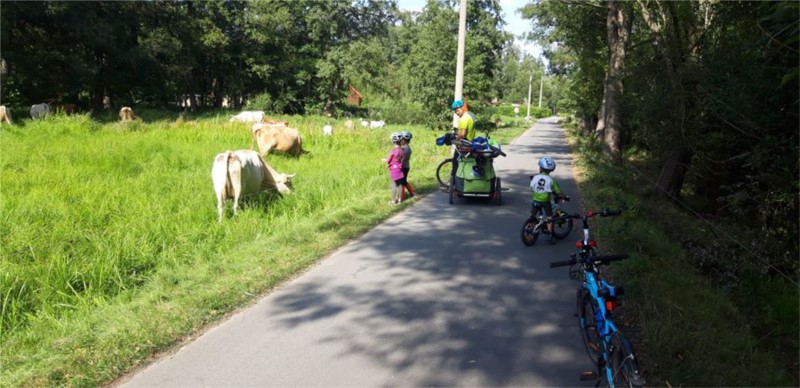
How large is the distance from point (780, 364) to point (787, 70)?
4.00 meters

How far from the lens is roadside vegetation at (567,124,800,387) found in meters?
3.91

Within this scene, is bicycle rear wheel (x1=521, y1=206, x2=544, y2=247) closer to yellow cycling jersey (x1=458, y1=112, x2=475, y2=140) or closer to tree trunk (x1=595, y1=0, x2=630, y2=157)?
yellow cycling jersey (x1=458, y1=112, x2=475, y2=140)

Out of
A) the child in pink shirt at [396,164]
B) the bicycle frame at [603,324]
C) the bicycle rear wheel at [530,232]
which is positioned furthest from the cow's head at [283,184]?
the bicycle frame at [603,324]

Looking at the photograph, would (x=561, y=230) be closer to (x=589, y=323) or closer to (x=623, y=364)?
(x=589, y=323)

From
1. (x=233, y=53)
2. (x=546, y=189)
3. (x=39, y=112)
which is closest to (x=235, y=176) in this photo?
(x=546, y=189)

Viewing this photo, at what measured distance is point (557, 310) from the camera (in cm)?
496

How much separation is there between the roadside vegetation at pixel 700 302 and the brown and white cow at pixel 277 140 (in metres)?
9.34

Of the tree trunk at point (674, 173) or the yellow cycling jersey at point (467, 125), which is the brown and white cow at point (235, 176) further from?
the tree trunk at point (674, 173)

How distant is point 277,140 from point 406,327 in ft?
40.0

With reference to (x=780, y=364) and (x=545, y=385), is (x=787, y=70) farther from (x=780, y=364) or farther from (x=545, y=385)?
(x=545, y=385)

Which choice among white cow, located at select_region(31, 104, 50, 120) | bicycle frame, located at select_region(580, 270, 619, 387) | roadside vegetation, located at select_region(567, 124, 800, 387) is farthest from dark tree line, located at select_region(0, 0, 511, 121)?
bicycle frame, located at select_region(580, 270, 619, 387)

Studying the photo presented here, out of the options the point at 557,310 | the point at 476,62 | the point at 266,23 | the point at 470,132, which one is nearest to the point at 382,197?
the point at 470,132

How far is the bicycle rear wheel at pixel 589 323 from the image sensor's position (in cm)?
395

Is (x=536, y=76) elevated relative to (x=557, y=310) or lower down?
elevated
